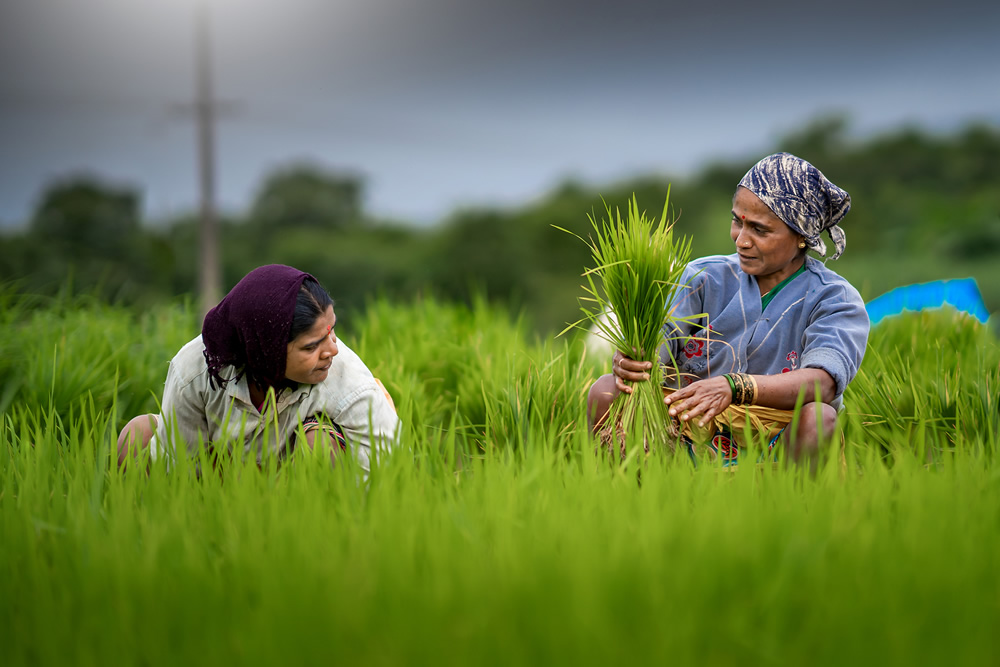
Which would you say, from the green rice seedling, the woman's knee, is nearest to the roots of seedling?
the green rice seedling

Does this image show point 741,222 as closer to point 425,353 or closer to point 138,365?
point 425,353

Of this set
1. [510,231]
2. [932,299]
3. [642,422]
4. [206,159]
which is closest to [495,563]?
[642,422]

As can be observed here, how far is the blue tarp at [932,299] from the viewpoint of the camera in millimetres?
4750

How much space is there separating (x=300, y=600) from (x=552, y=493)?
69 centimetres

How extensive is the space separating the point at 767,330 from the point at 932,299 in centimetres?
262

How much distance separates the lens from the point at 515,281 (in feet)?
84.3

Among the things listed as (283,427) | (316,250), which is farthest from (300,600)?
(316,250)

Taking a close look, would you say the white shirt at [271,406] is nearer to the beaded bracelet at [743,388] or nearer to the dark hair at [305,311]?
the dark hair at [305,311]

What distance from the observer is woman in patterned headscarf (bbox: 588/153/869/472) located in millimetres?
2533

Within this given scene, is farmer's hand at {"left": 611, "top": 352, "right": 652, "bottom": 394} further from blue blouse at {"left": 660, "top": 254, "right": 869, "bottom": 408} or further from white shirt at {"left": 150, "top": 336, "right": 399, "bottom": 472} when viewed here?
white shirt at {"left": 150, "top": 336, "right": 399, "bottom": 472}

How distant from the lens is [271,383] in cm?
259

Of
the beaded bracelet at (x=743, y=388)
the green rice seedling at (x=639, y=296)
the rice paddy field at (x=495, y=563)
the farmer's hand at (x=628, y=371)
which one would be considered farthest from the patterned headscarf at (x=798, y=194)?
the rice paddy field at (x=495, y=563)

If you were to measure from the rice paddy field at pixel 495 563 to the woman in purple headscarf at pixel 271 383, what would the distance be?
6.7 inches

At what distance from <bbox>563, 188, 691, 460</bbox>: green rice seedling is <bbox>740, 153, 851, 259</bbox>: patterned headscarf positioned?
0.31 meters
